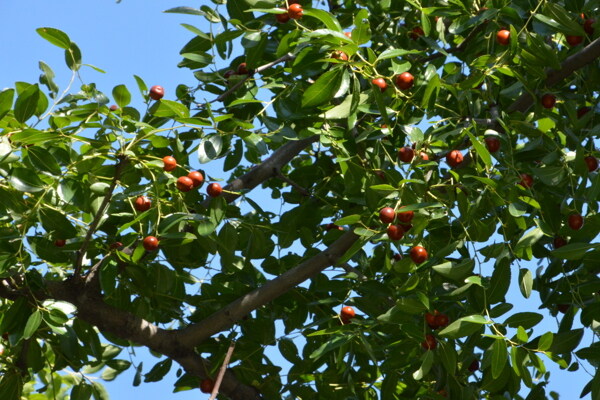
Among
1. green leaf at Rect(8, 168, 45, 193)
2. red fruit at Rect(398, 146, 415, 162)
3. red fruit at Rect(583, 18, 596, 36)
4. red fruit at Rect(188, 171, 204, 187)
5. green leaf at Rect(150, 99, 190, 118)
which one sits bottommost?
green leaf at Rect(8, 168, 45, 193)

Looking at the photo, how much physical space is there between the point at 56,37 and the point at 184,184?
22.6 inches

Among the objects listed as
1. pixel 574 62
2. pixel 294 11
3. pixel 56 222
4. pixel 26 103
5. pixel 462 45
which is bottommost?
pixel 56 222

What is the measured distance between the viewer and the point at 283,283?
245 centimetres

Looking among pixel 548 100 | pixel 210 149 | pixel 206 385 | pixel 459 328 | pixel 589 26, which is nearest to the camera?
pixel 459 328

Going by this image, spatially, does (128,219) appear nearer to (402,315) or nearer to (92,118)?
(92,118)

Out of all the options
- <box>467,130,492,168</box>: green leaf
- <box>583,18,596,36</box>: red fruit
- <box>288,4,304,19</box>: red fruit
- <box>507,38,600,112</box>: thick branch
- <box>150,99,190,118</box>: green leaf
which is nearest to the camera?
<box>467,130,492,168</box>: green leaf

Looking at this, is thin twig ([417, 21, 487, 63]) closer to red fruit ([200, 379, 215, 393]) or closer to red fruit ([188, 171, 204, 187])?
red fruit ([188, 171, 204, 187])

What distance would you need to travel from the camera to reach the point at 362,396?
2.55 m

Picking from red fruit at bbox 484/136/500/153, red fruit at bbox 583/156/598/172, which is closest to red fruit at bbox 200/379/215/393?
red fruit at bbox 484/136/500/153

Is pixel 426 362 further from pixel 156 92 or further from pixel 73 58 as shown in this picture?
pixel 73 58

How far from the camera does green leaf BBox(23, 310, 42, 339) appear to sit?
2.14 metres

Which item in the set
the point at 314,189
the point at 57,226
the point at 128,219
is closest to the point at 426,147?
the point at 314,189

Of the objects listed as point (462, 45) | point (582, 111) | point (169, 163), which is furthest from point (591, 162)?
point (169, 163)

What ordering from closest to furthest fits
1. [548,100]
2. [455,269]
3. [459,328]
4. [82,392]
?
[459,328], [455,269], [548,100], [82,392]
